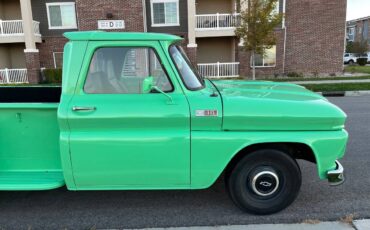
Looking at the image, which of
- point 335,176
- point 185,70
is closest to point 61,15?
point 185,70

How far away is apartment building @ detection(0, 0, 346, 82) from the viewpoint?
19281 millimetres

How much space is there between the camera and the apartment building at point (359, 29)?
169 ft

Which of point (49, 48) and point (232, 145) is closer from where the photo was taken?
point (232, 145)

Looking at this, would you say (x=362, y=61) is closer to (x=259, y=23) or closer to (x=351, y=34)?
(x=259, y=23)

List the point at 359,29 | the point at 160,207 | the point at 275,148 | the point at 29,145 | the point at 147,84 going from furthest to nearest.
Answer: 1. the point at 359,29
2. the point at 160,207
3. the point at 29,145
4. the point at 275,148
5. the point at 147,84

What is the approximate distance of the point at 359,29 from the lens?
54594mm

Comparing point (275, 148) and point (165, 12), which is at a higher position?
point (165, 12)

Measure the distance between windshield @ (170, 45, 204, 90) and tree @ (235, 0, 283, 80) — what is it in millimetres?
11509

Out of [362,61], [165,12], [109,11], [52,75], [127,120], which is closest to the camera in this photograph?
[127,120]

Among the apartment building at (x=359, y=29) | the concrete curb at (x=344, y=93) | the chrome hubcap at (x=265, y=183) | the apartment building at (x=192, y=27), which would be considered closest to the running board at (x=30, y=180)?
the chrome hubcap at (x=265, y=183)

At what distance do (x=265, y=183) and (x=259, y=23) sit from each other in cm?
1202

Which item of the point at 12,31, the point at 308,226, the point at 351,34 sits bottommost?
the point at 308,226

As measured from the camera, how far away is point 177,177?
3248 mm

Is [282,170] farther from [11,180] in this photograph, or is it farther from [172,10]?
[172,10]
